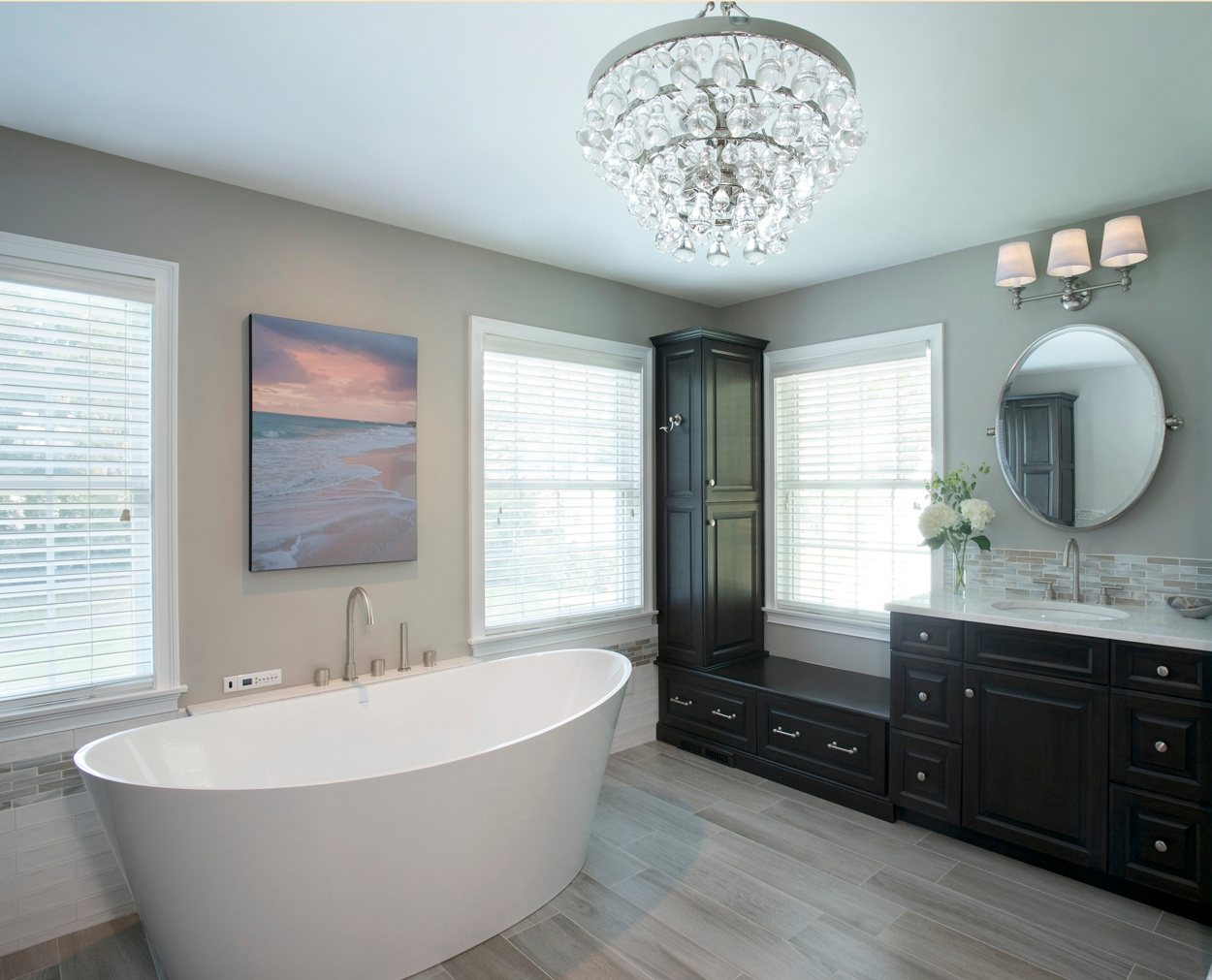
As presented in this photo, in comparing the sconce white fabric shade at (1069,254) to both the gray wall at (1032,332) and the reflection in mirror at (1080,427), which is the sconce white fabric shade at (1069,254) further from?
the reflection in mirror at (1080,427)

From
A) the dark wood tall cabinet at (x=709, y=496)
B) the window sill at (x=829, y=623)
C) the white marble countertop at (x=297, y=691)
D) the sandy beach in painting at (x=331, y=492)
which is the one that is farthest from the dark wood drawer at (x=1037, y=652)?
the sandy beach in painting at (x=331, y=492)

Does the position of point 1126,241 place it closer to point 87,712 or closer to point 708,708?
point 708,708

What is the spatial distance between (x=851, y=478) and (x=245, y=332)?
312 centimetres

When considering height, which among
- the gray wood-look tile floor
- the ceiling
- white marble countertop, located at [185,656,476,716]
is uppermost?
the ceiling

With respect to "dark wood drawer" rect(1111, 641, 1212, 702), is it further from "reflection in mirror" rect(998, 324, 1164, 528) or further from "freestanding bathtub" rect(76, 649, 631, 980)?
"freestanding bathtub" rect(76, 649, 631, 980)

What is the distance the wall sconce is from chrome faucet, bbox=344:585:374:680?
10.5 ft

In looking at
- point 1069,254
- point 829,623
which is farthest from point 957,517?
point 1069,254

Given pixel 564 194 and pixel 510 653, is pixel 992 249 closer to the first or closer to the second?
pixel 564 194

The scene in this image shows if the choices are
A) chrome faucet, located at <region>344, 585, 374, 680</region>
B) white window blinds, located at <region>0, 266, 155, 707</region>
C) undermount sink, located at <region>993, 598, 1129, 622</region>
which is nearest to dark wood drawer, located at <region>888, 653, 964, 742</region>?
undermount sink, located at <region>993, 598, 1129, 622</region>

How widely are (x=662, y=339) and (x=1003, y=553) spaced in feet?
7.03

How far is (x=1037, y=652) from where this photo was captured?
109 inches

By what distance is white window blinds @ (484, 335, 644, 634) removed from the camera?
3584mm

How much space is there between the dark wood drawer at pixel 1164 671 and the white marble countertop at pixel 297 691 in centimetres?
263

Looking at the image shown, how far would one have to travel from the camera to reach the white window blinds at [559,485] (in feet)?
11.8
